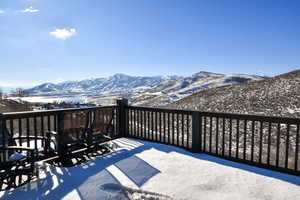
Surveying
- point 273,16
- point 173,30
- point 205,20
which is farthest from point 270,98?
point 173,30

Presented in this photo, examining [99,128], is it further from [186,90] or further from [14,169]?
[186,90]

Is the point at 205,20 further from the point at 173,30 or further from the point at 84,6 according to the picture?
the point at 84,6

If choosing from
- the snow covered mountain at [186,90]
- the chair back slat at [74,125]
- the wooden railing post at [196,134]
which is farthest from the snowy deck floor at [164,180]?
the snow covered mountain at [186,90]

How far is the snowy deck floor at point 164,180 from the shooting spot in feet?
7.23

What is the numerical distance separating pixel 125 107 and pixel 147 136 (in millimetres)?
994

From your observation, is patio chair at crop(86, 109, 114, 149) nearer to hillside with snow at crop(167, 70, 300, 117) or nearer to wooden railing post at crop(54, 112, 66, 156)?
wooden railing post at crop(54, 112, 66, 156)

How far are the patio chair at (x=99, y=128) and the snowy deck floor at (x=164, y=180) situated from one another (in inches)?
19.2

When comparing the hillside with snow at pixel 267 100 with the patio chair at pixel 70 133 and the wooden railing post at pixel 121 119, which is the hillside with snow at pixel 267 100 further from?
the patio chair at pixel 70 133

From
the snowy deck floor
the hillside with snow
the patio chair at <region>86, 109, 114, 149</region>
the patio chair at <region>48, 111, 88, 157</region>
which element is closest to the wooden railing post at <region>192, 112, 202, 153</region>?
the snowy deck floor

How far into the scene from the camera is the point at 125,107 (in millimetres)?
4996

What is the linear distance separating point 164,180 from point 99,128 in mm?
1980

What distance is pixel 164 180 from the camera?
2.56 meters

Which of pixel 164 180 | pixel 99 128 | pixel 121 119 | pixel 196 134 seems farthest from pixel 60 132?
pixel 196 134

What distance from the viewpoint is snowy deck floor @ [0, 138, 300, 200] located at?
221 cm
